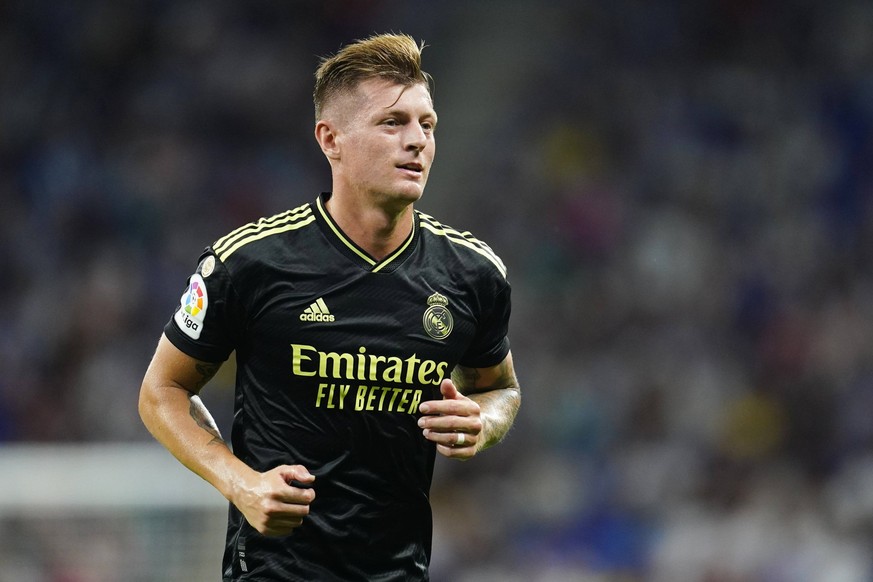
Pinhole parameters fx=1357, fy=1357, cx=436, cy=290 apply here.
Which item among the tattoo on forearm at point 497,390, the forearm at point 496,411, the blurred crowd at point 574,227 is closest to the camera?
the forearm at point 496,411

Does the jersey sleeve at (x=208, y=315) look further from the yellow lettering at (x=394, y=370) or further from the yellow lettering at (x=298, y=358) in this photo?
the yellow lettering at (x=394, y=370)

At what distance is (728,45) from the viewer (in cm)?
1322

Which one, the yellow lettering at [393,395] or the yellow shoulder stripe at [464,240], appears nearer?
the yellow lettering at [393,395]

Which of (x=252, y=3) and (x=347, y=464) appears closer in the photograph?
(x=347, y=464)

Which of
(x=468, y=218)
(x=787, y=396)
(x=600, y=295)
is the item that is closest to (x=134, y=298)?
(x=468, y=218)

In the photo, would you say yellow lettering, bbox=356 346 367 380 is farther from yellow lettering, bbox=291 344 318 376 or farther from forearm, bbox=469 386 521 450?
forearm, bbox=469 386 521 450

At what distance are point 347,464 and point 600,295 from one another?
7.93 m

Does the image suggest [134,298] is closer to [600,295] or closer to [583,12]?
[600,295]

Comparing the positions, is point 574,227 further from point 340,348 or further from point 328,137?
point 340,348

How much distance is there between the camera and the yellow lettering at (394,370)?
12.9 feet

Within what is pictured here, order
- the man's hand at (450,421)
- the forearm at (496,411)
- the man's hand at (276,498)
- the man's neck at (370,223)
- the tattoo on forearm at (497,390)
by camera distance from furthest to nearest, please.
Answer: the tattoo on forearm at (497,390)
the forearm at (496,411)
the man's neck at (370,223)
the man's hand at (450,421)
the man's hand at (276,498)

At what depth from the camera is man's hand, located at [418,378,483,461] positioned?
3.69 meters

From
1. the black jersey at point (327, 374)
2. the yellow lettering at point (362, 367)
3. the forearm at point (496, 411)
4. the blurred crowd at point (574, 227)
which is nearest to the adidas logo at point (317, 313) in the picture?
the black jersey at point (327, 374)

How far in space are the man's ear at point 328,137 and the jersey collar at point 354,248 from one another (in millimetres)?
152
